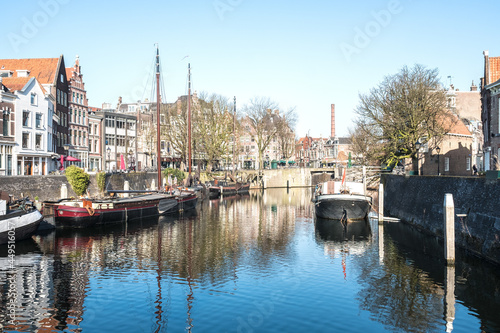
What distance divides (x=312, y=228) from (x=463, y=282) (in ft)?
63.8

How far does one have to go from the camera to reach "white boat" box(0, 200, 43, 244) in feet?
93.8

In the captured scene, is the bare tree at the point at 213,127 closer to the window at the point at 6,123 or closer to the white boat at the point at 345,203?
the window at the point at 6,123

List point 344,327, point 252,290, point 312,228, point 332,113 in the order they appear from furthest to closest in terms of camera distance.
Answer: point 332,113 < point 312,228 < point 252,290 < point 344,327

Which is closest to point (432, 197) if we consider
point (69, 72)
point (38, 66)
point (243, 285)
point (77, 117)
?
point (243, 285)

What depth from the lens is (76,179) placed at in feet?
156

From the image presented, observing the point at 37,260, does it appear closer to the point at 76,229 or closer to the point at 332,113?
the point at 76,229

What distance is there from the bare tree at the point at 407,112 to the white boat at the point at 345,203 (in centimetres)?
1230

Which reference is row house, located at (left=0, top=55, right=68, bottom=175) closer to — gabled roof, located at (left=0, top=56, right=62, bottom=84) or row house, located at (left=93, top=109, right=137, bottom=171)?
gabled roof, located at (left=0, top=56, right=62, bottom=84)

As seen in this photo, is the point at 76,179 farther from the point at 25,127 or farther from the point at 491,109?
the point at 491,109

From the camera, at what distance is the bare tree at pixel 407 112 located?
51.6m

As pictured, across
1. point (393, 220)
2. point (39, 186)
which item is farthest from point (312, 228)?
point (39, 186)

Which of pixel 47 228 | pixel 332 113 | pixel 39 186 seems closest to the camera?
pixel 47 228

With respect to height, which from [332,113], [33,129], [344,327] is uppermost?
[332,113]

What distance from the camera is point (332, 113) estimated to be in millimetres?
143125
